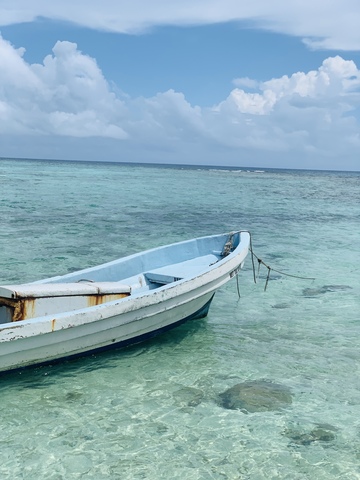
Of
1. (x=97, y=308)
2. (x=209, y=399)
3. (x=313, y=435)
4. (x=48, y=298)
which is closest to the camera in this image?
(x=313, y=435)

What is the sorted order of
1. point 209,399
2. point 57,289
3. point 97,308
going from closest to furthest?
1. point 209,399
2. point 97,308
3. point 57,289

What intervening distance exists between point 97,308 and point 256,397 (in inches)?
89.6

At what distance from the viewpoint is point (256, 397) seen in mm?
6453

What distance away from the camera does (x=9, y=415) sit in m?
5.85

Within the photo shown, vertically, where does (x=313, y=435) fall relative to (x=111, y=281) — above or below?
below

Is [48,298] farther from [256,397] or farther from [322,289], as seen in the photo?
[322,289]

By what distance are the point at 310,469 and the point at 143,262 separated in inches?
206

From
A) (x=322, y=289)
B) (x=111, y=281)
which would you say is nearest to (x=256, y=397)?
(x=111, y=281)

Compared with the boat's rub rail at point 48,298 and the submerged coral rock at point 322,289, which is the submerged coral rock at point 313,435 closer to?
the boat's rub rail at point 48,298

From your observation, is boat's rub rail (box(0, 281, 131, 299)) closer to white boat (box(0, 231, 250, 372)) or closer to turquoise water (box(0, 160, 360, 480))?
white boat (box(0, 231, 250, 372))

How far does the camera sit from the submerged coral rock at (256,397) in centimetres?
622

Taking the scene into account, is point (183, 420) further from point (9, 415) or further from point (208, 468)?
point (9, 415)

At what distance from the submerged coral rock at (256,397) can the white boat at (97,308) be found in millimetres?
1637

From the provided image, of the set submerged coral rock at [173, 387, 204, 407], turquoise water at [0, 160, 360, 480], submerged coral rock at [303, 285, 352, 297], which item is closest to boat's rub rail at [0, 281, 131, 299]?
turquoise water at [0, 160, 360, 480]
